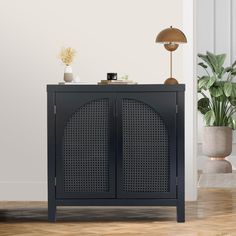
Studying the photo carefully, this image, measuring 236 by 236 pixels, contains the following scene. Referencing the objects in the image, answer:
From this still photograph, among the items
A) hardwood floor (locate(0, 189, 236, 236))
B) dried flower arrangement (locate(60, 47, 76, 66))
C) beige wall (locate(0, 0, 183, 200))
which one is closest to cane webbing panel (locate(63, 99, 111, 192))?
hardwood floor (locate(0, 189, 236, 236))

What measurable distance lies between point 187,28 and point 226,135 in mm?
2956

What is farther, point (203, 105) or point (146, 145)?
point (203, 105)

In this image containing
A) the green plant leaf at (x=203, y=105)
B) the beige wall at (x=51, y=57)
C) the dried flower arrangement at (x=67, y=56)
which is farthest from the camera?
the green plant leaf at (x=203, y=105)

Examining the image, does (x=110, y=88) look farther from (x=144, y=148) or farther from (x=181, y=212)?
(x=181, y=212)

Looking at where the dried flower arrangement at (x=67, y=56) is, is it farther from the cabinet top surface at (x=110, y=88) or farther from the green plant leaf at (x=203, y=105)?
the green plant leaf at (x=203, y=105)

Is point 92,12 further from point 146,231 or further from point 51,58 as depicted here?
point 146,231

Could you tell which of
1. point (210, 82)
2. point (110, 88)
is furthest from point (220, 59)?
point (110, 88)

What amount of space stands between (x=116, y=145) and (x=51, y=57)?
A: 1266 millimetres

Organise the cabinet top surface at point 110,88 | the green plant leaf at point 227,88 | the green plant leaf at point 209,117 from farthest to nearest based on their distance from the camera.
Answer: the green plant leaf at point 209,117 < the green plant leaf at point 227,88 < the cabinet top surface at point 110,88

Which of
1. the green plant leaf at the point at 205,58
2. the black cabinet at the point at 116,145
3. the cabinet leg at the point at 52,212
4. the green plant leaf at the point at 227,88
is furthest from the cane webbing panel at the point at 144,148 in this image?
the green plant leaf at the point at 205,58

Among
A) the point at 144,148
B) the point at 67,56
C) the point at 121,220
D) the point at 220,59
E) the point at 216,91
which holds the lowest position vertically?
the point at 121,220

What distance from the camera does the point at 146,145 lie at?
213 inches

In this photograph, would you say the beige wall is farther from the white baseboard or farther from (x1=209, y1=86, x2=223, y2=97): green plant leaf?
(x1=209, y1=86, x2=223, y2=97): green plant leaf

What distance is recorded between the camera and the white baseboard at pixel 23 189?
6.39 m
